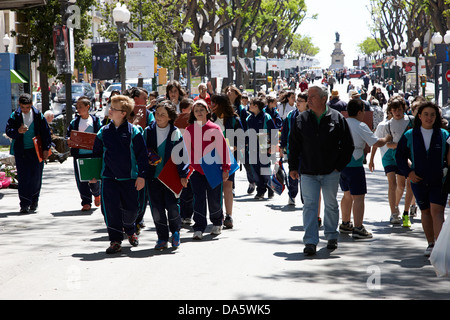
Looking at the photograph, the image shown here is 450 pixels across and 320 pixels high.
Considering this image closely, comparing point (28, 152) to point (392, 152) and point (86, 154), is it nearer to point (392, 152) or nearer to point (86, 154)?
point (86, 154)

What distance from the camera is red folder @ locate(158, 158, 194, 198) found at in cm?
934

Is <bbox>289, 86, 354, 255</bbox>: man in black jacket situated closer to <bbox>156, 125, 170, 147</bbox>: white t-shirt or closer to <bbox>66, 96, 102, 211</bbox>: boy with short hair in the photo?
<bbox>156, 125, 170, 147</bbox>: white t-shirt

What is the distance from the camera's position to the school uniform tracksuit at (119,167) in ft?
29.5

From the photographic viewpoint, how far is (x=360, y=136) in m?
10.1

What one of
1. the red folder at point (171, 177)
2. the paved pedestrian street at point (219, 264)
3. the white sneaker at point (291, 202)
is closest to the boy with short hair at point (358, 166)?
the paved pedestrian street at point (219, 264)

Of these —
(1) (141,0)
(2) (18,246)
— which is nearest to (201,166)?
(2) (18,246)

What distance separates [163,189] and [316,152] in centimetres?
180

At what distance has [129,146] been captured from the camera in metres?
9.02

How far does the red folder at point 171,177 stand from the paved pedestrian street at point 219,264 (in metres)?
0.69

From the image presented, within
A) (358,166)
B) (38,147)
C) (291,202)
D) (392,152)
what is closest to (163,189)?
(358,166)

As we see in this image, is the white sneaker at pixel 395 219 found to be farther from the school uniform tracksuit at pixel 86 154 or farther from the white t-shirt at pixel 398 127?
the school uniform tracksuit at pixel 86 154

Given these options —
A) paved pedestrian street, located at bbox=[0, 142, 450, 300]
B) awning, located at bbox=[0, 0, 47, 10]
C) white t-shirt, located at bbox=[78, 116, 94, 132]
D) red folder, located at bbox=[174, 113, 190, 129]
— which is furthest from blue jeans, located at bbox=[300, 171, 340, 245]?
awning, located at bbox=[0, 0, 47, 10]

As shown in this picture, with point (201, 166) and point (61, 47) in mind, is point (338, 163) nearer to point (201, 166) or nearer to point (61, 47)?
point (201, 166)

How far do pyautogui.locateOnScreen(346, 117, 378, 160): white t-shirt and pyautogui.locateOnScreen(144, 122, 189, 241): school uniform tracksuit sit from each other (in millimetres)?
2081
